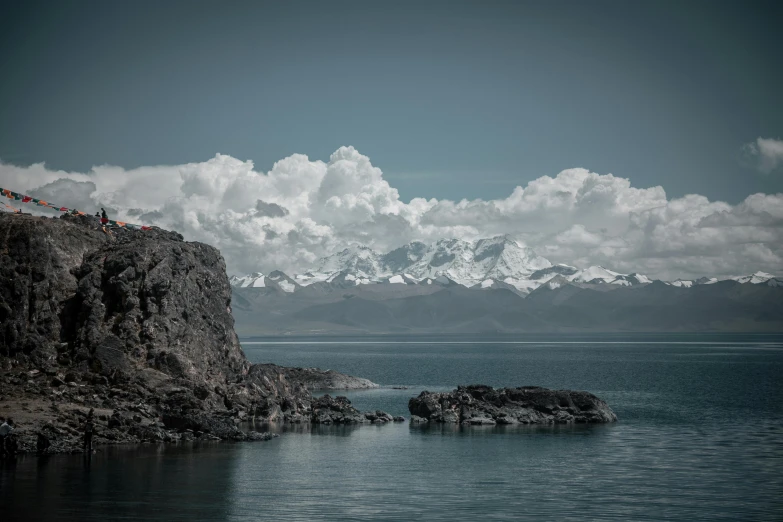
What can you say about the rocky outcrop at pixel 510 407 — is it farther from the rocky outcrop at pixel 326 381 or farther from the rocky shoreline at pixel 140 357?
the rocky outcrop at pixel 326 381

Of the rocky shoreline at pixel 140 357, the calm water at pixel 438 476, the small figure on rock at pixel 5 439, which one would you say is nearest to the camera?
the calm water at pixel 438 476

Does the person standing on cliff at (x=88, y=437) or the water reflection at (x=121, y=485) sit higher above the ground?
the person standing on cliff at (x=88, y=437)

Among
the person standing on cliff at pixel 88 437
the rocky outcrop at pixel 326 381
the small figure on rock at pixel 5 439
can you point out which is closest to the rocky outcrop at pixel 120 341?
the person standing on cliff at pixel 88 437

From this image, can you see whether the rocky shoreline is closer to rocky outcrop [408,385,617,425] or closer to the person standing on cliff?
rocky outcrop [408,385,617,425]

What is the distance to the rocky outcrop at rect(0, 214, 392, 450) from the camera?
7519 centimetres

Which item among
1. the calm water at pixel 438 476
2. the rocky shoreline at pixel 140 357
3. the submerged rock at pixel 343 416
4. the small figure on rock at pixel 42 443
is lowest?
the calm water at pixel 438 476

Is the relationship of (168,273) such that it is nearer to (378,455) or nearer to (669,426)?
(378,455)

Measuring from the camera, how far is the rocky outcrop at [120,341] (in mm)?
75188

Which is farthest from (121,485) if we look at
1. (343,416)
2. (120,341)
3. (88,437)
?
(343,416)

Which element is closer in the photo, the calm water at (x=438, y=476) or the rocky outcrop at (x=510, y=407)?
the calm water at (x=438, y=476)

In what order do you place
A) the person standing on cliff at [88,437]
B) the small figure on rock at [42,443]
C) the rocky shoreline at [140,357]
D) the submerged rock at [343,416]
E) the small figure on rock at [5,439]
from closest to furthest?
the small figure on rock at [5,439]
the small figure on rock at [42,443]
the person standing on cliff at [88,437]
the rocky shoreline at [140,357]
the submerged rock at [343,416]

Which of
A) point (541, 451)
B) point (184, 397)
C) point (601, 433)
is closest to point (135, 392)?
point (184, 397)

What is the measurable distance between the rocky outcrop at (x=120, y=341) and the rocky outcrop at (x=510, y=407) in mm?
13100

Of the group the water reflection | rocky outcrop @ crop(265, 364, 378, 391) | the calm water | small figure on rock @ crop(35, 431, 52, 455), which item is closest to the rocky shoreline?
small figure on rock @ crop(35, 431, 52, 455)
